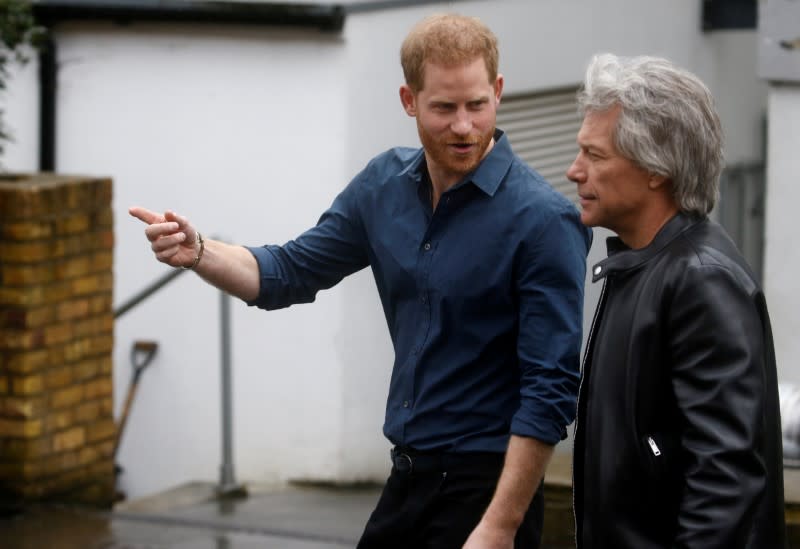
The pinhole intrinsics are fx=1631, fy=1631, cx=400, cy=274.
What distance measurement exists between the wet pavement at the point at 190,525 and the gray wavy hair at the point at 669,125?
12.1 ft

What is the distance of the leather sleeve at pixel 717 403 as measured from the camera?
8.80ft

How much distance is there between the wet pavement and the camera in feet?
20.7

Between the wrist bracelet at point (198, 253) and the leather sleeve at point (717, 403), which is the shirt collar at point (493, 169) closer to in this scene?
the wrist bracelet at point (198, 253)

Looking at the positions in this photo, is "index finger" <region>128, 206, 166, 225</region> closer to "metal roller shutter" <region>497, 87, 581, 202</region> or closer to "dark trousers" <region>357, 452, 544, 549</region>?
"dark trousers" <region>357, 452, 544, 549</region>

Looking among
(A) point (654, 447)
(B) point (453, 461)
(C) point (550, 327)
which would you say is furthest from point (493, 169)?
(A) point (654, 447)

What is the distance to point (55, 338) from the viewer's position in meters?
6.79

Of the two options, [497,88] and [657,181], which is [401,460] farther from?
[657,181]

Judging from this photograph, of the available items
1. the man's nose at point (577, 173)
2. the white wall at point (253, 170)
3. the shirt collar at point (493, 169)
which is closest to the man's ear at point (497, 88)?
the shirt collar at point (493, 169)

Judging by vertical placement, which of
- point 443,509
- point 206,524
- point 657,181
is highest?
point 657,181

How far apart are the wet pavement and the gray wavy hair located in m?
3.70

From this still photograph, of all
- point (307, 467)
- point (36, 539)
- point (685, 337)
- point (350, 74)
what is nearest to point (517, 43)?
point (350, 74)

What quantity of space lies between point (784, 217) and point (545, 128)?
2235 millimetres

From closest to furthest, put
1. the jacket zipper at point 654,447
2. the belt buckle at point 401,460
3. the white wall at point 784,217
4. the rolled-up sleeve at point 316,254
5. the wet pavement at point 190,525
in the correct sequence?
the jacket zipper at point 654,447 < the belt buckle at point 401,460 < the rolled-up sleeve at point 316,254 < the wet pavement at point 190,525 < the white wall at point 784,217

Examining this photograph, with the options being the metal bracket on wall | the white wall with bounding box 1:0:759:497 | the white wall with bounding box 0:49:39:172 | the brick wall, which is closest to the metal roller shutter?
the white wall with bounding box 1:0:759:497
